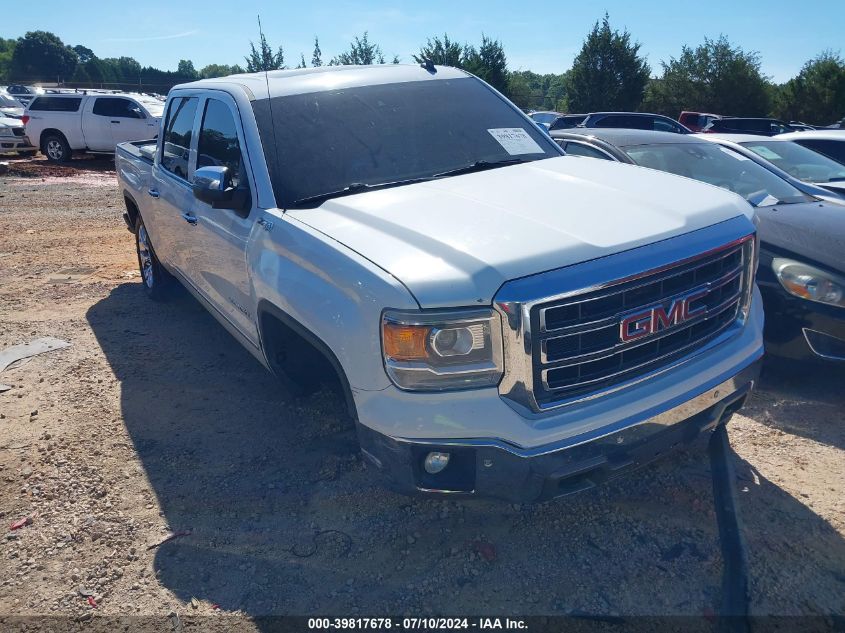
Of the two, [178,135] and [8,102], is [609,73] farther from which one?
[178,135]

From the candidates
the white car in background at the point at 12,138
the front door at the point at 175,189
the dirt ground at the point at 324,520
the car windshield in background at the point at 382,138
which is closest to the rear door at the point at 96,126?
the white car in background at the point at 12,138

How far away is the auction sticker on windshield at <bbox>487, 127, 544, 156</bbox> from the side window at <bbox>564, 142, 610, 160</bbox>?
1588 mm

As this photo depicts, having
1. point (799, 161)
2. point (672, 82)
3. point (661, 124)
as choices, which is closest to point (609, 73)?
point (672, 82)

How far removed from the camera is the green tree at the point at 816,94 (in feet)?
112

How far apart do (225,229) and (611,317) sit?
2195 millimetres

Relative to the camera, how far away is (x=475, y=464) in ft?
7.97

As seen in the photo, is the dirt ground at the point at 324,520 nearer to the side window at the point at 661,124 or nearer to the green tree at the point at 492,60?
the side window at the point at 661,124

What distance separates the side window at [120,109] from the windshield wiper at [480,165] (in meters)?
17.0

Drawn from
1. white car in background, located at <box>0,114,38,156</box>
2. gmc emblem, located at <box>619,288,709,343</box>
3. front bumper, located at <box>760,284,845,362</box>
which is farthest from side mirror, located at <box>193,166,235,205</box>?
white car in background, located at <box>0,114,38,156</box>

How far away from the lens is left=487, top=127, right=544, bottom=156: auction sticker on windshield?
399 cm

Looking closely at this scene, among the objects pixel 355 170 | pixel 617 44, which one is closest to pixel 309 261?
pixel 355 170

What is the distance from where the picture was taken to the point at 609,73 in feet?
134

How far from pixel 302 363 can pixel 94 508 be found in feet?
3.92

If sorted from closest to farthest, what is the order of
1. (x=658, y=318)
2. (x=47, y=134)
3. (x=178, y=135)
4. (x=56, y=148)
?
1. (x=658, y=318)
2. (x=178, y=135)
3. (x=47, y=134)
4. (x=56, y=148)
